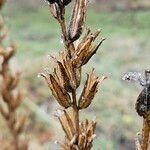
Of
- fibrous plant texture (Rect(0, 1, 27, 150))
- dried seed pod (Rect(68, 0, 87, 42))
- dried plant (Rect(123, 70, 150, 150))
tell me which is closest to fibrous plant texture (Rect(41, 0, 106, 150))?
dried seed pod (Rect(68, 0, 87, 42))

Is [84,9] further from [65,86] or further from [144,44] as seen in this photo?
[144,44]

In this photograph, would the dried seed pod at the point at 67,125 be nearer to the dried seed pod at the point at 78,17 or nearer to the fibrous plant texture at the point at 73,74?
the fibrous plant texture at the point at 73,74

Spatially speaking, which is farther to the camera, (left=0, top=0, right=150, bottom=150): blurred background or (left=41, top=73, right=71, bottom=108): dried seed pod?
(left=0, top=0, right=150, bottom=150): blurred background

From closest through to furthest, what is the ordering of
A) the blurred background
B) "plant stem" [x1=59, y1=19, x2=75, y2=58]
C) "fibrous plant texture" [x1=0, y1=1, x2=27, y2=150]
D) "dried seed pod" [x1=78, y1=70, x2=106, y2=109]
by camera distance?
"plant stem" [x1=59, y1=19, x2=75, y2=58]
"dried seed pod" [x1=78, y1=70, x2=106, y2=109]
"fibrous plant texture" [x1=0, y1=1, x2=27, y2=150]
the blurred background

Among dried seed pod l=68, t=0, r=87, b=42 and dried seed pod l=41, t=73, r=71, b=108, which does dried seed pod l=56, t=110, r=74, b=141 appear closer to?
dried seed pod l=41, t=73, r=71, b=108

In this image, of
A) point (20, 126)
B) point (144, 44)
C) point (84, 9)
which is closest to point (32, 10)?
point (144, 44)
